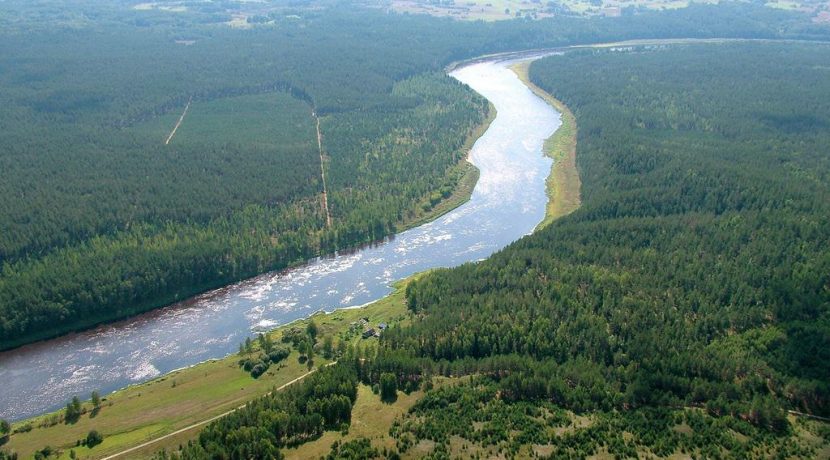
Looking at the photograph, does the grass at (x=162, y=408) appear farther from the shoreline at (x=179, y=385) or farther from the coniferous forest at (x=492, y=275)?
the coniferous forest at (x=492, y=275)

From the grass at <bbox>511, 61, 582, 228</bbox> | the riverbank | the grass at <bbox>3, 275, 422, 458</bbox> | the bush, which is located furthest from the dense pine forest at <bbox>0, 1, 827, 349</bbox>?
the bush

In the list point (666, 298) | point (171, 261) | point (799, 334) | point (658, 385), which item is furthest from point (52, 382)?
point (799, 334)

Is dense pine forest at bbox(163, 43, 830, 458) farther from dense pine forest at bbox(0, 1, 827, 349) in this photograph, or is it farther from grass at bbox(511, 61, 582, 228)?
dense pine forest at bbox(0, 1, 827, 349)

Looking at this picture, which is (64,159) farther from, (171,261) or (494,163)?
(494,163)

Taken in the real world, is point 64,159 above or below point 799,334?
above

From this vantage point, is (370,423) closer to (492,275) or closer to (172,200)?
(492,275)

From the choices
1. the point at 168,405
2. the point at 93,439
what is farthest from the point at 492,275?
the point at 93,439

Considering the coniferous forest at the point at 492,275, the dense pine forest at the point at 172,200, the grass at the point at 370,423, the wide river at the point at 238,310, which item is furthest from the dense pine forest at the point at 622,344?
the dense pine forest at the point at 172,200

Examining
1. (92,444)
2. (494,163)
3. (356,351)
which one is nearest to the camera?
(92,444)
